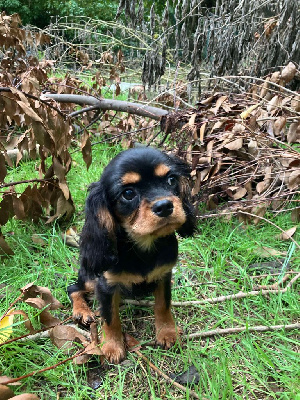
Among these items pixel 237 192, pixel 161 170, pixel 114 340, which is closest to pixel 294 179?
pixel 237 192

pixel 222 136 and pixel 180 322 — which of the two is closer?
pixel 180 322

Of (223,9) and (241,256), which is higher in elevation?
(223,9)

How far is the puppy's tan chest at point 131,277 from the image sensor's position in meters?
1.94

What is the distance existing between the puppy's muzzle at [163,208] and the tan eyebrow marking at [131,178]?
7.6 inches

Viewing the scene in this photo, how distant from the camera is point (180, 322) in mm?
2258

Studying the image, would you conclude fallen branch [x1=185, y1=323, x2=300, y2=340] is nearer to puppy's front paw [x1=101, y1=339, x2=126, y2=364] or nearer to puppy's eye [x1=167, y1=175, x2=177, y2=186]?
puppy's front paw [x1=101, y1=339, x2=126, y2=364]

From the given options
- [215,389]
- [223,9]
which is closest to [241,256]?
[215,389]

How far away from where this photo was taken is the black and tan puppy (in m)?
1.69

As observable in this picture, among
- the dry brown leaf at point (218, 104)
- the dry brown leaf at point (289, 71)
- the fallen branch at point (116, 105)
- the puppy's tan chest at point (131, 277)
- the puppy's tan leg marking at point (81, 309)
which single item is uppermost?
the dry brown leaf at point (289, 71)

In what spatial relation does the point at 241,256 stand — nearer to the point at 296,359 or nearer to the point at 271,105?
the point at 296,359

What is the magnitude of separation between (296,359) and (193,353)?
1.82 ft

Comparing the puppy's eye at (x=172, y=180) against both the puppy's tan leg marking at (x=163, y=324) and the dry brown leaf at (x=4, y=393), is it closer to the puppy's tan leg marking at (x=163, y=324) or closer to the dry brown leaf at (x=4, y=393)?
the puppy's tan leg marking at (x=163, y=324)

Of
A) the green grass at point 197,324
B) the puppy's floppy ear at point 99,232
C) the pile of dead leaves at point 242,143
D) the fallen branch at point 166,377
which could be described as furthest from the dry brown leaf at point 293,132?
the fallen branch at point 166,377

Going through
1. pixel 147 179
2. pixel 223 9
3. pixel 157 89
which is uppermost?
pixel 223 9
